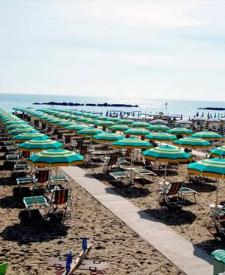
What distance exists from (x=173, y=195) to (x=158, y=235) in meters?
3.03

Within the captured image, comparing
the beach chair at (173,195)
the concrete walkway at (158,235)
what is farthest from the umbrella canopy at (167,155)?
the concrete walkway at (158,235)

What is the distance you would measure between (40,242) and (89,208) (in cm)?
294

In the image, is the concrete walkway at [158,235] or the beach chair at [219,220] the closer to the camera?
the concrete walkway at [158,235]

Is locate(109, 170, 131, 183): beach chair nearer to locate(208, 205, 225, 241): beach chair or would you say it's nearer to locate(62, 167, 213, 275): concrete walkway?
locate(62, 167, 213, 275): concrete walkway

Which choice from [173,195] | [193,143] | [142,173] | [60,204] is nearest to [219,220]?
[173,195]

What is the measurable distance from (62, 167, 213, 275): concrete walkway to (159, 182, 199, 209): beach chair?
109 cm

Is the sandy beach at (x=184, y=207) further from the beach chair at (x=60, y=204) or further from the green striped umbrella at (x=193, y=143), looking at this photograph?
the beach chair at (x=60, y=204)

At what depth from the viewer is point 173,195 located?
1247cm

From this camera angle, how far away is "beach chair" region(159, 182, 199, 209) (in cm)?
1209

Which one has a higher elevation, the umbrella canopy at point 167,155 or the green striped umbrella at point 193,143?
the umbrella canopy at point 167,155

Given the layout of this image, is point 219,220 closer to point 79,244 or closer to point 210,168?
point 210,168

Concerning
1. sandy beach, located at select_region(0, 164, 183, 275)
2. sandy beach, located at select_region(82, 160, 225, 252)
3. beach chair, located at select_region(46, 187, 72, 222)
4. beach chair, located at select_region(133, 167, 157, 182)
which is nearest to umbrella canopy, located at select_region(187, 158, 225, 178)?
sandy beach, located at select_region(82, 160, 225, 252)

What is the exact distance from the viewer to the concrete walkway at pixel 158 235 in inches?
313

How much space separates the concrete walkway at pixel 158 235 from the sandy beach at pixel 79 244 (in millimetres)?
211
